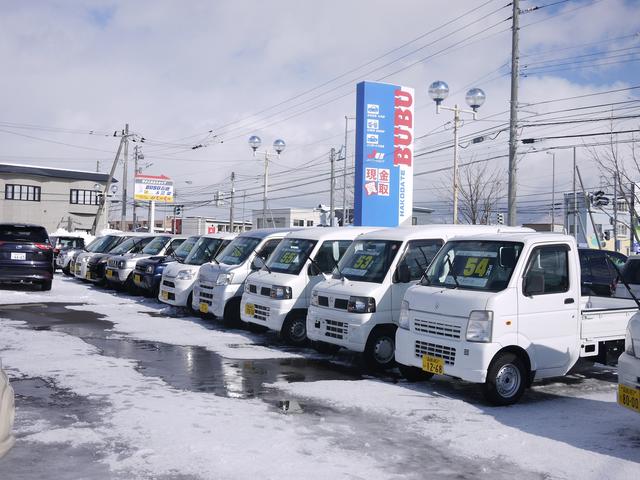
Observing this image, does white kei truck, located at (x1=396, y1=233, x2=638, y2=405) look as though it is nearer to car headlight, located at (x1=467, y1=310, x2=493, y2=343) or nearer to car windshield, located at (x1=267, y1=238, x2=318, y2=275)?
car headlight, located at (x1=467, y1=310, x2=493, y2=343)

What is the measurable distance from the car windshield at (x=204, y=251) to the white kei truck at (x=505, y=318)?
7855 millimetres

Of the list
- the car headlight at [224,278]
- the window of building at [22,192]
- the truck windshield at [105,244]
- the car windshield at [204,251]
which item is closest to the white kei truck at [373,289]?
the car headlight at [224,278]

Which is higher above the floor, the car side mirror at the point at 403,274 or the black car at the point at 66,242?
the black car at the point at 66,242

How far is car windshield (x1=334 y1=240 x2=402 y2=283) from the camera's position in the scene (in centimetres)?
970

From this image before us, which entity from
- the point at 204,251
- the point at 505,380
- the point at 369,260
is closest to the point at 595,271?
the point at 369,260

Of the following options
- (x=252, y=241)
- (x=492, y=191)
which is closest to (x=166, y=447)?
(x=252, y=241)

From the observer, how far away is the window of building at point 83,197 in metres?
60.0

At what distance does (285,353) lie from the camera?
1042 cm

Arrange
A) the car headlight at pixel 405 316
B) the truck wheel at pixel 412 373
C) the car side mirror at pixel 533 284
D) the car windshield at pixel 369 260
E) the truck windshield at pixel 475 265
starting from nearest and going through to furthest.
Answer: the car side mirror at pixel 533 284, the truck windshield at pixel 475 265, the car headlight at pixel 405 316, the truck wheel at pixel 412 373, the car windshield at pixel 369 260

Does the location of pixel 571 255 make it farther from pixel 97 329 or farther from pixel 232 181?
pixel 232 181

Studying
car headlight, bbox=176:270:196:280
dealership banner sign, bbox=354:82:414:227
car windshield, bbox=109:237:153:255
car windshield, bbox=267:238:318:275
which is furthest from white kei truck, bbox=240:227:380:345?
car windshield, bbox=109:237:153:255

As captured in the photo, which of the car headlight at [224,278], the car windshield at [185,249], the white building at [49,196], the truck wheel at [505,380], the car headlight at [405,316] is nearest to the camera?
the truck wheel at [505,380]

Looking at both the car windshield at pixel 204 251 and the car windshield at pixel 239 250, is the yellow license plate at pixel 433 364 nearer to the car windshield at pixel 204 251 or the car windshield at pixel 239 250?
the car windshield at pixel 239 250

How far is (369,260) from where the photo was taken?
393 inches
